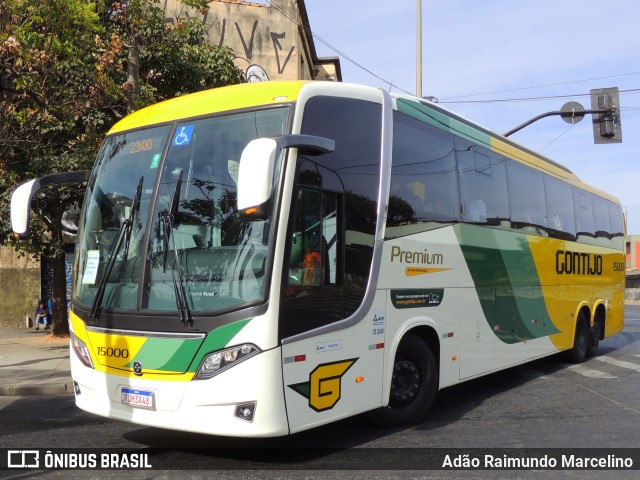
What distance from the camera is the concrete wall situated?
20203mm

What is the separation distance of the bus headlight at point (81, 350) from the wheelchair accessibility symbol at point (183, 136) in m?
2.05

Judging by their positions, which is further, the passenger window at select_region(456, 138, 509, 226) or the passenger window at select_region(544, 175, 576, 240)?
the passenger window at select_region(544, 175, 576, 240)

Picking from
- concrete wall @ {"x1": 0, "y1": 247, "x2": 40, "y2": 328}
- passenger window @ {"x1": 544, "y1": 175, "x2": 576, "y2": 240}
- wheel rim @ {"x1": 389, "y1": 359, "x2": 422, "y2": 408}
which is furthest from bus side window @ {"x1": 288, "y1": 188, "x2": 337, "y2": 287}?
concrete wall @ {"x1": 0, "y1": 247, "x2": 40, "y2": 328}

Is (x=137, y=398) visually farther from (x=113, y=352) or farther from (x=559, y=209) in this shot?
(x=559, y=209)

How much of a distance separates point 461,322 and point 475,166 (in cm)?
205

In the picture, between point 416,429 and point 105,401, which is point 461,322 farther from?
point 105,401

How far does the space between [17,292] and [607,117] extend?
1783 centimetres

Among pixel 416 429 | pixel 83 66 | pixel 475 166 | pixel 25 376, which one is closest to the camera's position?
pixel 416 429

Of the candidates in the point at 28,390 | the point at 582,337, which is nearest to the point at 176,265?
the point at 28,390

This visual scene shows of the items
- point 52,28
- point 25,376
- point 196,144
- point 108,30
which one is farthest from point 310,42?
point 196,144

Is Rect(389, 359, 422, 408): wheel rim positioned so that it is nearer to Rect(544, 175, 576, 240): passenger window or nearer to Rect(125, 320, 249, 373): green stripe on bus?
Rect(125, 320, 249, 373): green stripe on bus

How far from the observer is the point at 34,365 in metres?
11.8

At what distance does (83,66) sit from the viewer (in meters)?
12.7

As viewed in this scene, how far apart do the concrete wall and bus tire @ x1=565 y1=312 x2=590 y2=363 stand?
1571 cm
